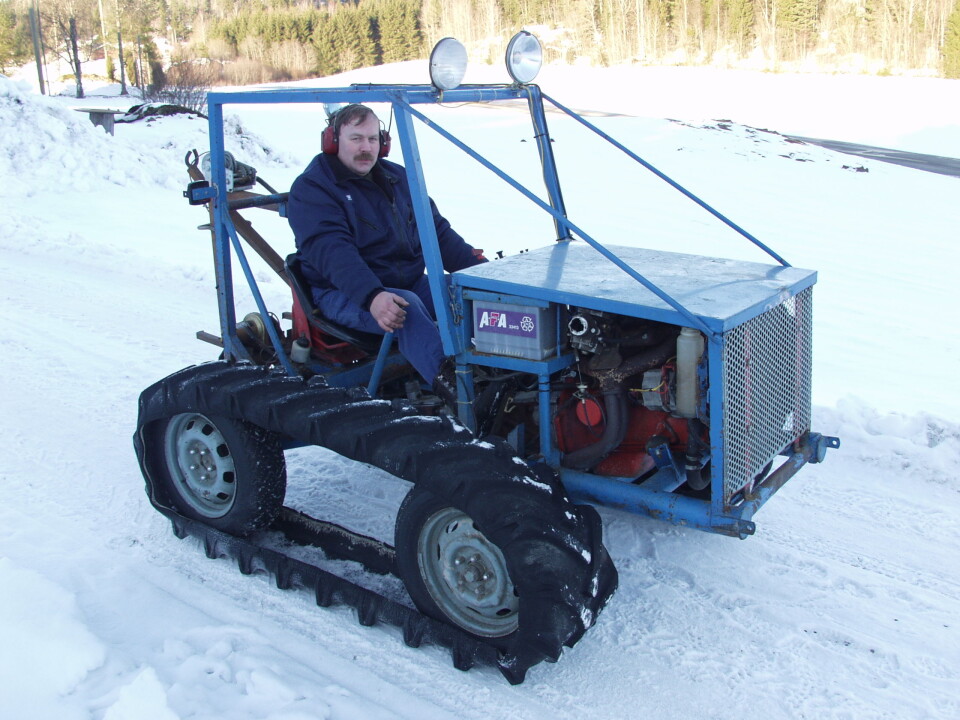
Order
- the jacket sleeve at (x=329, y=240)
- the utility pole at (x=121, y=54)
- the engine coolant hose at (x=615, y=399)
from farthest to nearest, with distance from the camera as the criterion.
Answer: the utility pole at (x=121, y=54), the jacket sleeve at (x=329, y=240), the engine coolant hose at (x=615, y=399)

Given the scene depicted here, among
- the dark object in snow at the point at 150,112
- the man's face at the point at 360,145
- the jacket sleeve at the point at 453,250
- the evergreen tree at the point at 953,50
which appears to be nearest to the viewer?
the man's face at the point at 360,145

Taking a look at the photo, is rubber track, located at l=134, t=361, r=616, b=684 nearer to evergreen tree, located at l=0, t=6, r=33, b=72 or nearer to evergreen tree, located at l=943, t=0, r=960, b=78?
evergreen tree, located at l=943, t=0, r=960, b=78

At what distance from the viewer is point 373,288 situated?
3.65m

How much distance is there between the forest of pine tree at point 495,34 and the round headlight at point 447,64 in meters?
32.3

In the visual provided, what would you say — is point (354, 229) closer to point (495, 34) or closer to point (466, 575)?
point (466, 575)

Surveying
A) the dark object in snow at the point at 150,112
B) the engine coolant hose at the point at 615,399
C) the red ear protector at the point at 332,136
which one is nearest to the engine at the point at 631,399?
the engine coolant hose at the point at 615,399

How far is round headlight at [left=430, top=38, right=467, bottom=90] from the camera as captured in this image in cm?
332

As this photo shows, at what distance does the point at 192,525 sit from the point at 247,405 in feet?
2.19

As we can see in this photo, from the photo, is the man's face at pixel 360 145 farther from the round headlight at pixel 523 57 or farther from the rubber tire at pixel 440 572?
the rubber tire at pixel 440 572

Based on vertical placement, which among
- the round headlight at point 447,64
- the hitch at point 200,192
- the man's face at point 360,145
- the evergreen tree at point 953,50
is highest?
the evergreen tree at point 953,50

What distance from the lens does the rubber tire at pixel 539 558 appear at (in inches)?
113

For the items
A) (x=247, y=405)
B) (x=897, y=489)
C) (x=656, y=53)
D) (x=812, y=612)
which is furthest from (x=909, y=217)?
(x=656, y=53)

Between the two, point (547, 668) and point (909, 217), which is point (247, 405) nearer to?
point (547, 668)

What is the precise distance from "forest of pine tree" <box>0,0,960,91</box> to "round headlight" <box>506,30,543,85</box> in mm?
31866
